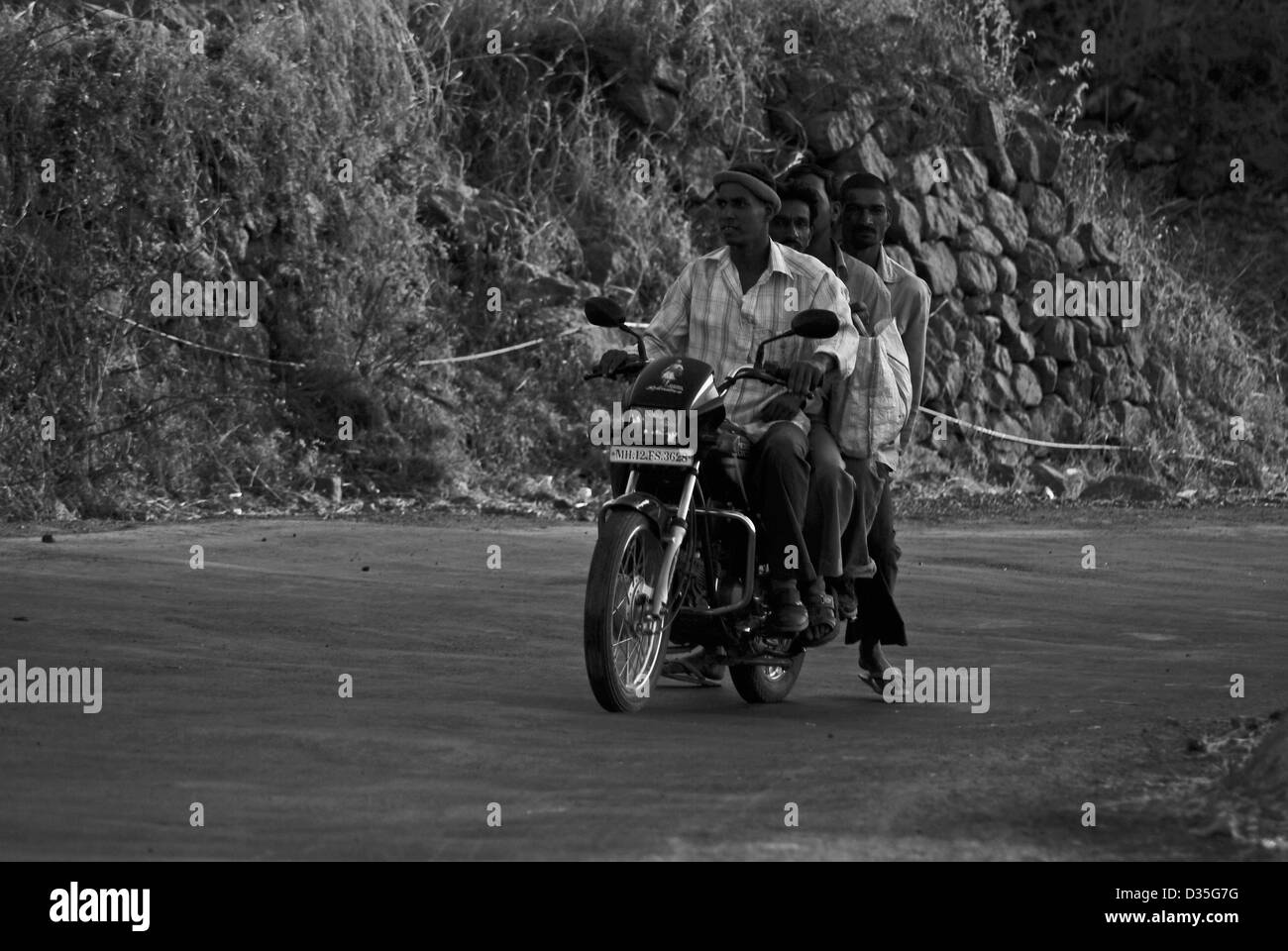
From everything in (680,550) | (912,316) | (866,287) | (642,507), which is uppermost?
(866,287)

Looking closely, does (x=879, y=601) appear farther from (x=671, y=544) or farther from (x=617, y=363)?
(x=617, y=363)

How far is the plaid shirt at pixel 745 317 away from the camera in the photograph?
8305 mm

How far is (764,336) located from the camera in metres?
8.41

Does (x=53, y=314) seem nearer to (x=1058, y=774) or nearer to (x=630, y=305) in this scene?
(x=630, y=305)

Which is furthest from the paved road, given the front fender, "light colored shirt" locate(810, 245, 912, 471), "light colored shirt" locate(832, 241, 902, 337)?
"light colored shirt" locate(832, 241, 902, 337)

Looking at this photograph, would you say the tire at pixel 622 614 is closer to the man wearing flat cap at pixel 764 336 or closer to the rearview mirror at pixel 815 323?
the man wearing flat cap at pixel 764 336

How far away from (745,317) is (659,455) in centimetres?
91

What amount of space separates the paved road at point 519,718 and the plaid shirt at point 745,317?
4.26ft

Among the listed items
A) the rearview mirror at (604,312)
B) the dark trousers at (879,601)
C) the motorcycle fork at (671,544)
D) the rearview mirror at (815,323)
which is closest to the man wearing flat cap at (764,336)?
the rearview mirror at (604,312)

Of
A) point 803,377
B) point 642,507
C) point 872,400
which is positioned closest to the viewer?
point 642,507

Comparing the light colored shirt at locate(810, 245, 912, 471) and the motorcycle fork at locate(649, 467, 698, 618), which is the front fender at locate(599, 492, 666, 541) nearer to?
the motorcycle fork at locate(649, 467, 698, 618)

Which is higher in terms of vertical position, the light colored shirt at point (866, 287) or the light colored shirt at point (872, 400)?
the light colored shirt at point (866, 287)

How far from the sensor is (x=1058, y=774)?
21.8ft

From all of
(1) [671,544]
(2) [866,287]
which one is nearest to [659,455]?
(1) [671,544]
